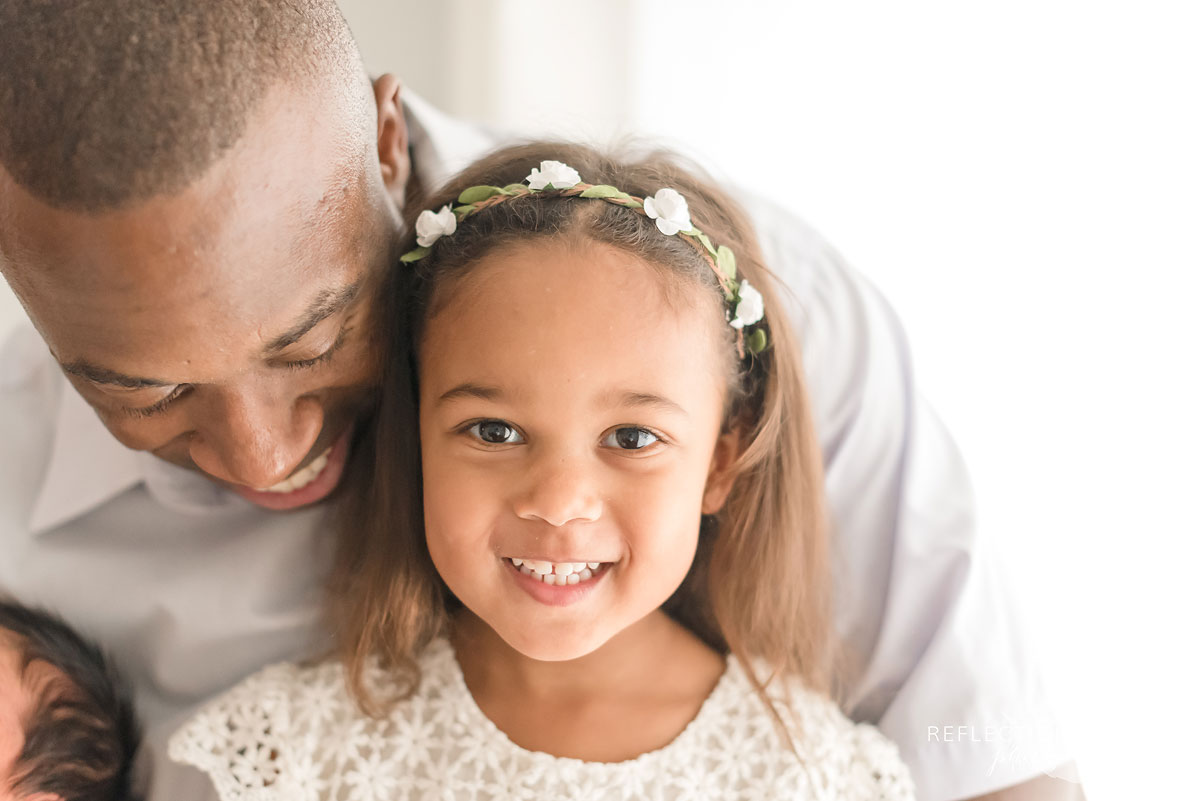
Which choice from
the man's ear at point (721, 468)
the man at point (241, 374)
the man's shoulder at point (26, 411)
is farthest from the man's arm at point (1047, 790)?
the man's shoulder at point (26, 411)

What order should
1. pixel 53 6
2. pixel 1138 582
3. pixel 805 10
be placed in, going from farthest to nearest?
pixel 805 10 → pixel 1138 582 → pixel 53 6

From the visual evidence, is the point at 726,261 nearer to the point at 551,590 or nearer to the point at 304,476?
the point at 551,590

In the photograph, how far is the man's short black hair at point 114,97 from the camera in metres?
0.79

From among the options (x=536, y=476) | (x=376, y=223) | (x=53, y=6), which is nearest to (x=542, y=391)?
(x=536, y=476)

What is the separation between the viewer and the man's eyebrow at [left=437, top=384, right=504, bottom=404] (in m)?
0.97

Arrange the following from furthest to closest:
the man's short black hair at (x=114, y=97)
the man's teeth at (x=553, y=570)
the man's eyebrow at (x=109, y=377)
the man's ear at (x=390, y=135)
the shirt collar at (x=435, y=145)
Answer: the shirt collar at (x=435, y=145) < the man's ear at (x=390, y=135) < the man's teeth at (x=553, y=570) < the man's eyebrow at (x=109, y=377) < the man's short black hair at (x=114, y=97)

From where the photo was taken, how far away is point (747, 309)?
1076 mm

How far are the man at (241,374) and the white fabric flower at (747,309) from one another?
0.21 meters

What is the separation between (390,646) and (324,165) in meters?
0.53

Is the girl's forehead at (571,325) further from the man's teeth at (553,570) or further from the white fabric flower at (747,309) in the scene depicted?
the man's teeth at (553,570)

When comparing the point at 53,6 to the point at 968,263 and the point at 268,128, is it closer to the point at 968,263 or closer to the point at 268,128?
the point at 268,128

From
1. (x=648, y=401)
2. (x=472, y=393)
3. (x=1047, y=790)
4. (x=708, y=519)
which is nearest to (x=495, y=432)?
(x=472, y=393)

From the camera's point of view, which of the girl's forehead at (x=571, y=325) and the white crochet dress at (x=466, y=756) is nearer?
the girl's forehead at (x=571, y=325)

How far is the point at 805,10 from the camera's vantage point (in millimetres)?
1482
